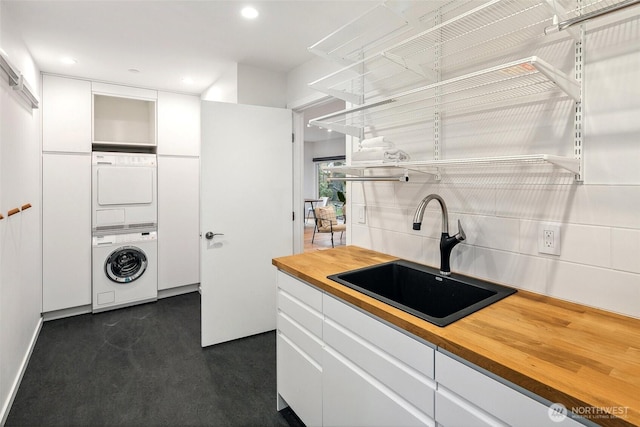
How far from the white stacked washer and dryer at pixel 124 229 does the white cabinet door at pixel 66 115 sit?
21cm

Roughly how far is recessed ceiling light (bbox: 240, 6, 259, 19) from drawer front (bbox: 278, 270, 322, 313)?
163 cm

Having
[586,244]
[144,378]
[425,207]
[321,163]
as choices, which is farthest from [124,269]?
[321,163]

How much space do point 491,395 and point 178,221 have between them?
146 inches

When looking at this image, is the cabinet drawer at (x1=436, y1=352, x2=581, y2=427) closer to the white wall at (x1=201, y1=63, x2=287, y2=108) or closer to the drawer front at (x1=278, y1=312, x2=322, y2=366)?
the drawer front at (x1=278, y1=312, x2=322, y2=366)

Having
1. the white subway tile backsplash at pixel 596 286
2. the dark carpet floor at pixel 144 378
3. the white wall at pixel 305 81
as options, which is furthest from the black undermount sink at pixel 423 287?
the white wall at pixel 305 81

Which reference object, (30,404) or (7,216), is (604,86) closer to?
(7,216)

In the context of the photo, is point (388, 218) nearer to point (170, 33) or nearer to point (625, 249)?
point (625, 249)

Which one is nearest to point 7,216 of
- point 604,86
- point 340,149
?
point 604,86

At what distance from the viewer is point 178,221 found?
3.83 meters

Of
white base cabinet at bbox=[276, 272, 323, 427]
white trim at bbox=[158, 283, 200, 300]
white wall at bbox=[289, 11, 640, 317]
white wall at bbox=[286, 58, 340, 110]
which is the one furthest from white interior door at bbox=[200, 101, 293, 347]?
white wall at bbox=[289, 11, 640, 317]

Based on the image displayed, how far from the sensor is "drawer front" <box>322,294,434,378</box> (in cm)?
102

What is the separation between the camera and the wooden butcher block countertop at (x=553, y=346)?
2.26 ft

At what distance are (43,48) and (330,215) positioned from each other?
492 centimetres

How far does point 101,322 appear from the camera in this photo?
3197mm
